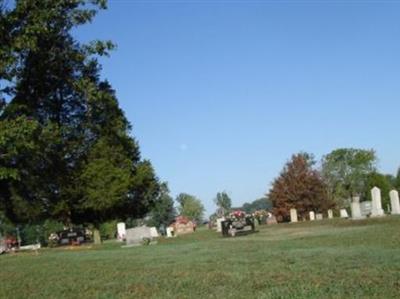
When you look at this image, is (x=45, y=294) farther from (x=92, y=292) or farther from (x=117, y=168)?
(x=117, y=168)

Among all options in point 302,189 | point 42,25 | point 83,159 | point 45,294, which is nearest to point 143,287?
point 45,294

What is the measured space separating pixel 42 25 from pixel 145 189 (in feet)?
72.6

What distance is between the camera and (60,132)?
3672 cm

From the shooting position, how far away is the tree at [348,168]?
404 feet

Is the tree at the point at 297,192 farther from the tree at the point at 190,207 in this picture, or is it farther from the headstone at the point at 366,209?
the tree at the point at 190,207

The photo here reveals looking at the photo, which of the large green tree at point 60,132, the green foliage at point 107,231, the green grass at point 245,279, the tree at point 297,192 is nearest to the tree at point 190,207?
the green foliage at point 107,231

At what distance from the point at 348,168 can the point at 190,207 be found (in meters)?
37.0

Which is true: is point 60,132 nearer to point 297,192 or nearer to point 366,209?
point 366,209

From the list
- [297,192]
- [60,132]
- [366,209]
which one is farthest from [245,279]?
[297,192]

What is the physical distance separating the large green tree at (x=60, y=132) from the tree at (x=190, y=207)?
90.7 m

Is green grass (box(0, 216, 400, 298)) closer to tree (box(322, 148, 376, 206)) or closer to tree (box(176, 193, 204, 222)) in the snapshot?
tree (box(322, 148, 376, 206))

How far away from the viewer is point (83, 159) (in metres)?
46.1

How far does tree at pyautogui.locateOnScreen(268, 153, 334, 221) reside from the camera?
71312 mm

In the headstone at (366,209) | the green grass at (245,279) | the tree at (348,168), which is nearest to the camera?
the green grass at (245,279)
